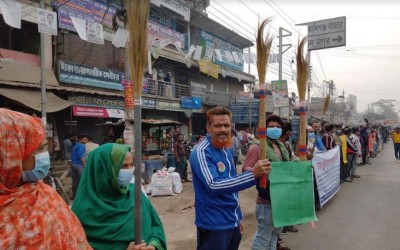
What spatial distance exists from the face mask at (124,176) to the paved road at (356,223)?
3283mm

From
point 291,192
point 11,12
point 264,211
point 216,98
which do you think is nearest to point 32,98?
point 11,12

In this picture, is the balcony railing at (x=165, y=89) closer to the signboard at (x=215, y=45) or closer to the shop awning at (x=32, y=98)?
the signboard at (x=215, y=45)

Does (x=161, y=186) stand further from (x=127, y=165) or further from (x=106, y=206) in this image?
(x=106, y=206)

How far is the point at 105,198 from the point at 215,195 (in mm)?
781

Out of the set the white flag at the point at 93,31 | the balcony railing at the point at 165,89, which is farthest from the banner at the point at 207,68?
the white flag at the point at 93,31

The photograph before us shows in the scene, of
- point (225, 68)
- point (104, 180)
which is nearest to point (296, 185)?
point (104, 180)

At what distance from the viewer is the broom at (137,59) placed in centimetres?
178

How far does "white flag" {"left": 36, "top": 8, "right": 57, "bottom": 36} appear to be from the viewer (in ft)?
27.3

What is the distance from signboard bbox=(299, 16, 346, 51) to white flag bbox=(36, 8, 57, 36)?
6.74 meters

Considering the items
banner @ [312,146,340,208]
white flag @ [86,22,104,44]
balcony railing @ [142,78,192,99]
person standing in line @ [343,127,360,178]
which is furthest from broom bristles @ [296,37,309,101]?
balcony railing @ [142,78,192,99]

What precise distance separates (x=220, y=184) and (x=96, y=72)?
1263cm

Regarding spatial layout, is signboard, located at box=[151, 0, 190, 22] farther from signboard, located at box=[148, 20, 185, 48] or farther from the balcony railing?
the balcony railing

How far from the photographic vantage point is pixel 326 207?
6.68 m

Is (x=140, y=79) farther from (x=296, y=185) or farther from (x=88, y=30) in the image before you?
(x=88, y=30)
